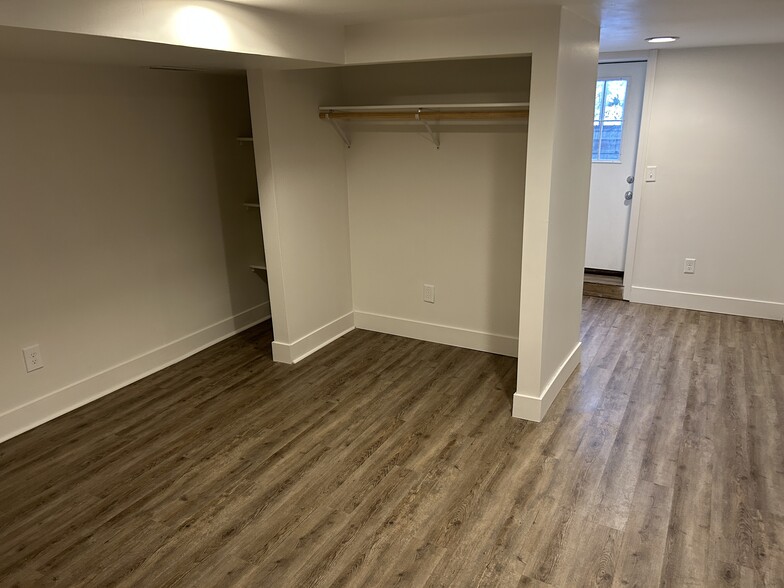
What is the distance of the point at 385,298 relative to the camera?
427 cm

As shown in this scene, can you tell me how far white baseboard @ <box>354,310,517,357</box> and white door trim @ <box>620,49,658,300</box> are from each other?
5.65ft

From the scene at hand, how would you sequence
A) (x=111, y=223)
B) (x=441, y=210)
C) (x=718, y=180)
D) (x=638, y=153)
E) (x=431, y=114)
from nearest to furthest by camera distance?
(x=111, y=223) < (x=431, y=114) < (x=441, y=210) < (x=718, y=180) < (x=638, y=153)

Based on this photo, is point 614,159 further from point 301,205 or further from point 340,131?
point 301,205

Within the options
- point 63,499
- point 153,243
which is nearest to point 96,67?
point 153,243

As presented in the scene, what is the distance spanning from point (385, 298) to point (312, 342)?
0.65 metres

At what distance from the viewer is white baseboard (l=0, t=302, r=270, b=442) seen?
304 cm

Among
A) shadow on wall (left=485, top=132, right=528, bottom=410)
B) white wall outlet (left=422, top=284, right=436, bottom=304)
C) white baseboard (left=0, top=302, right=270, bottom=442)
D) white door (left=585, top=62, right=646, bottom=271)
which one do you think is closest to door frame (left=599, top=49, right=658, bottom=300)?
white door (left=585, top=62, right=646, bottom=271)

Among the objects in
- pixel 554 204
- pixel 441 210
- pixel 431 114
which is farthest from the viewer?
pixel 441 210

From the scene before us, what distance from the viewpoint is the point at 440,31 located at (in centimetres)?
287

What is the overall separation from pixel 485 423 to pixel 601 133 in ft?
10.8

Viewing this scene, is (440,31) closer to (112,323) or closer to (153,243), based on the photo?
(153,243)

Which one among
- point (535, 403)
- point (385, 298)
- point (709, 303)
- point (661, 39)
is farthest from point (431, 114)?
point (709, 303)

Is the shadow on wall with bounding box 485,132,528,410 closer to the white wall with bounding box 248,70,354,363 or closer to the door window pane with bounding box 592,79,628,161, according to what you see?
the white wall with bounding box 248,70,354,363

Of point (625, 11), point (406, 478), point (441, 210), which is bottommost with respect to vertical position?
point (406, 478)
